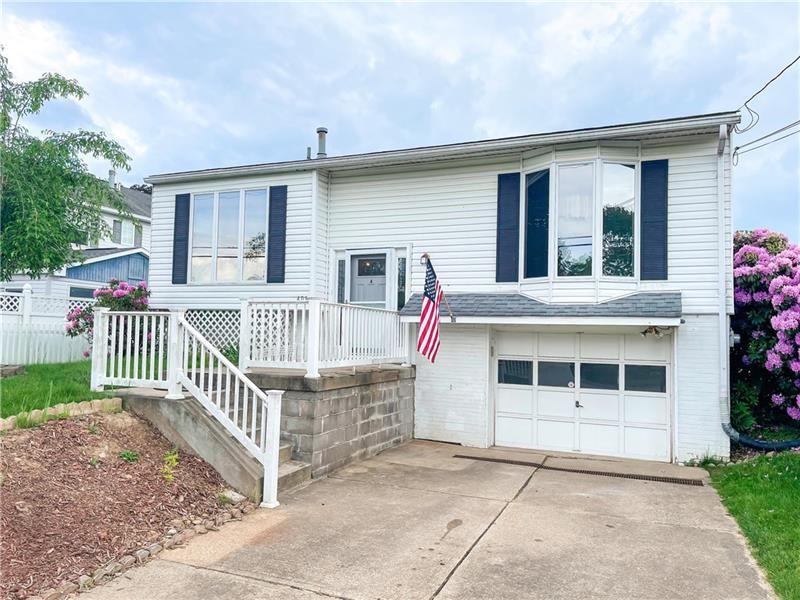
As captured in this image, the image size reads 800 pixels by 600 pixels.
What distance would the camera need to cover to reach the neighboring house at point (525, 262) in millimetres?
8430

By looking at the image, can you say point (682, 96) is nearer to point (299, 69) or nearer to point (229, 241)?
point (299, 69)

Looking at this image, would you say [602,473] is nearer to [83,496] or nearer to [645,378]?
[645,378]

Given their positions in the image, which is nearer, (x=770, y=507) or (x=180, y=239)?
(x=770, y=507)

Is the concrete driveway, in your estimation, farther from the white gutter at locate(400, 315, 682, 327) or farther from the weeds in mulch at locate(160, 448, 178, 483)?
the white gutter at locate(400, 315, 682, 327)

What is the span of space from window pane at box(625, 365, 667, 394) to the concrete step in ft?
17.6

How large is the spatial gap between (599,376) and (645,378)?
69 cm

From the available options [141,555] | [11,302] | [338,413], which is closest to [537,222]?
[338,413]

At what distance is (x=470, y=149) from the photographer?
9.45 m

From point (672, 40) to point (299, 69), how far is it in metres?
9.26

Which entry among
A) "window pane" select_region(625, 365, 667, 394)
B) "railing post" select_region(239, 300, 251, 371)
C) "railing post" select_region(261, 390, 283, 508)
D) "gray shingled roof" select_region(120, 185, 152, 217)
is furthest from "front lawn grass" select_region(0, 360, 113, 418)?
"gray shingled roof" select_region(120, 185, 152, 217)

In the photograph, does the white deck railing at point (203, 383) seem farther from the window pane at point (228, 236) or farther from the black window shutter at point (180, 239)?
the black window shutter at point (180, 239)

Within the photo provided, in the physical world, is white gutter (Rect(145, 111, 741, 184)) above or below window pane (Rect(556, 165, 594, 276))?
above

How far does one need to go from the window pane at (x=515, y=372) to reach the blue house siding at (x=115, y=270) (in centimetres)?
1474

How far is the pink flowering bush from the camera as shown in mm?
10773
